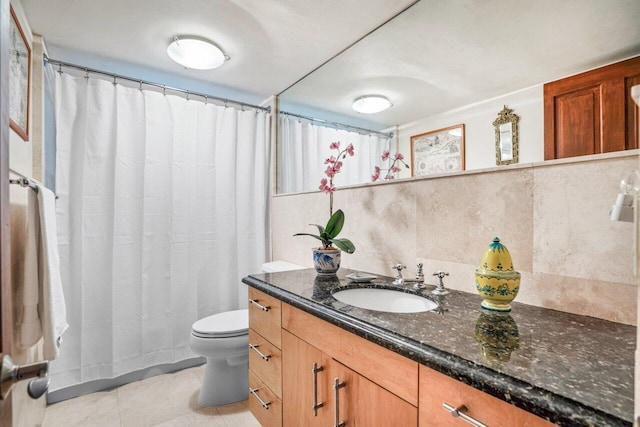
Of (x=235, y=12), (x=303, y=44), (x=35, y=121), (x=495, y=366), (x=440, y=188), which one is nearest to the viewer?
(x=495, y=366)

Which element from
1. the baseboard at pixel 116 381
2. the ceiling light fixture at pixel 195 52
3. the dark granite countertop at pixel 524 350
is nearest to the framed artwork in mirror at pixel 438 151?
the dark granite countertop at pixel 524 350

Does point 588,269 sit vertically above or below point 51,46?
below

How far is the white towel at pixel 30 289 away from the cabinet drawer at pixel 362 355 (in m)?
0.99

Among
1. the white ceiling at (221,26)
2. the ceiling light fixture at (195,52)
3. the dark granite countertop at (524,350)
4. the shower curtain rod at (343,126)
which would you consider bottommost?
the dark granite countertop at (524,350)

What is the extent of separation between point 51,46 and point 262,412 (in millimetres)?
2402

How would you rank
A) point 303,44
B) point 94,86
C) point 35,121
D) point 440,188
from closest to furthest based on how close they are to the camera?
1. point 440,188
2. point 35,121
3. point 303,44
4. point 94,86

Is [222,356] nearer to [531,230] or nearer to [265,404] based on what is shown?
[265,404]

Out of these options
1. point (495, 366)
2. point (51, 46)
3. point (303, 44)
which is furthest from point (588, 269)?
point (51, 46)

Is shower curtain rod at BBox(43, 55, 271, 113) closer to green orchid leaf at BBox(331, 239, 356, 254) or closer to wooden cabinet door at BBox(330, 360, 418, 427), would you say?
green orchid leaf at BBox(331, 239, 356, 254)

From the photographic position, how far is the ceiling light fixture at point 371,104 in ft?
5.47

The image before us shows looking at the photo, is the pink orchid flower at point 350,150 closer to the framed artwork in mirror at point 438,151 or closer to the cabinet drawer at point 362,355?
the framed artwork in mirror at point 438,151

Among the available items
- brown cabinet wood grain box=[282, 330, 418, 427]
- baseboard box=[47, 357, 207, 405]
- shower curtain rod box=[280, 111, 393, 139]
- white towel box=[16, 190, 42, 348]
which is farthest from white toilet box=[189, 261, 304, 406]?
shower curtain rod box=[280, 111, 393, 139]

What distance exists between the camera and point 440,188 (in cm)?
135

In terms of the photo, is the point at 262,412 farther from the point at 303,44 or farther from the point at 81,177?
the point at 303,44
